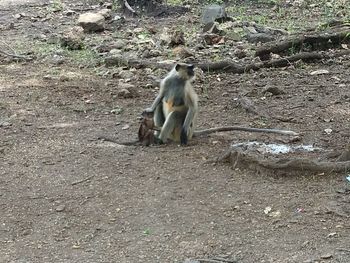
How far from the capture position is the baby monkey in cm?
606

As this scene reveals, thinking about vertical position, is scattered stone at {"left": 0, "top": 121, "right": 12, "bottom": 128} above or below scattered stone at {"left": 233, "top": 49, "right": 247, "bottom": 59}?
above

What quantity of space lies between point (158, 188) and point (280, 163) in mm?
921

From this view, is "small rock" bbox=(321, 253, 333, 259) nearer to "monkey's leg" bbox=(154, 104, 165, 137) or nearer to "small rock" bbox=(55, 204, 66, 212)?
"small rock" bbox=(55, 204, 66, 212)

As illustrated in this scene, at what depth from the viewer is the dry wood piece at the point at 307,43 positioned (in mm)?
8656

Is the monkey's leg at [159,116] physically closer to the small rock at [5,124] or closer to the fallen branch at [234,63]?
the small rock at [5,124]

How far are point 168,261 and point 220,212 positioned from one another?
0.68 meters

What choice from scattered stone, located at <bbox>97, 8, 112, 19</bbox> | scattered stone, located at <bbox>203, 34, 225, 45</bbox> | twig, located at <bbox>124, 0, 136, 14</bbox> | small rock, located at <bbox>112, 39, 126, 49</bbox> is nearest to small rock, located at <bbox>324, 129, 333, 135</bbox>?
scattered stone, located at <bbox>203, 34, 225, 45</bbox>

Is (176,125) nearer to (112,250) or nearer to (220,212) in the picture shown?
(220,212)

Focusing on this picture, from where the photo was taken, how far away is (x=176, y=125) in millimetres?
6148

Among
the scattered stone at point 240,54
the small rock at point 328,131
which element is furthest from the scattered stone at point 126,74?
the small rock at point 328,131

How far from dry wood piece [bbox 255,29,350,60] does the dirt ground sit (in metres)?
1.27

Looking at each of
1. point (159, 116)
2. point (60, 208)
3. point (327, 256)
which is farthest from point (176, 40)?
point (327, 256)

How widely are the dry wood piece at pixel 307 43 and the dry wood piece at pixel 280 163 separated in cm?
372

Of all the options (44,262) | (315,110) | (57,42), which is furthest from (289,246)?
(57,42)
